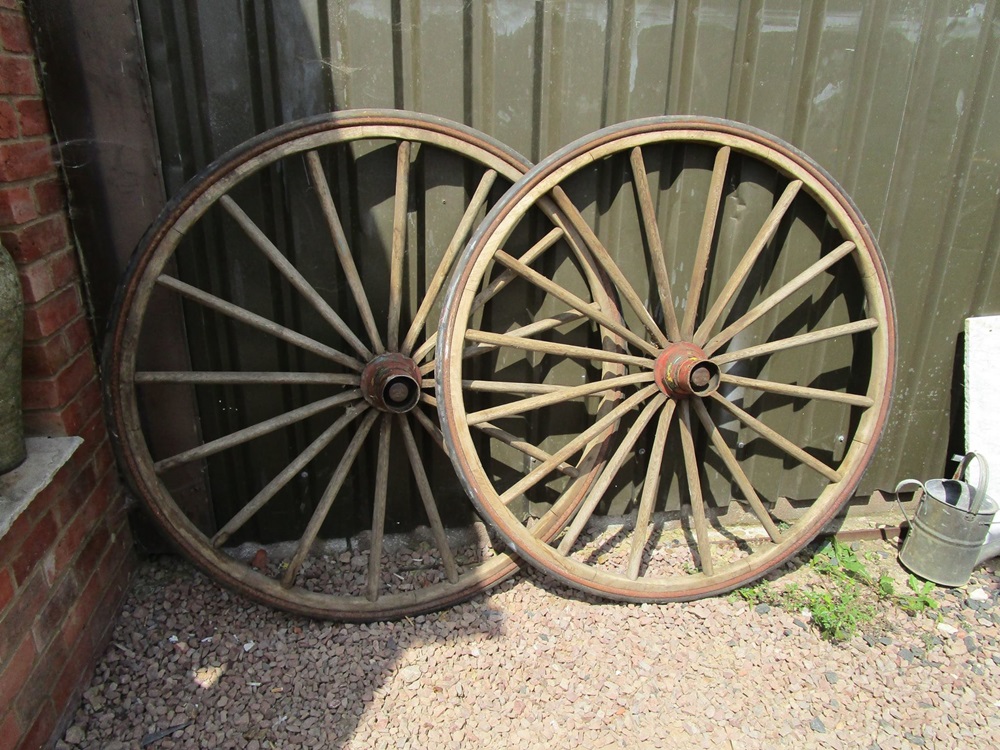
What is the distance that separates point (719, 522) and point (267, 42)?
96.6 inches

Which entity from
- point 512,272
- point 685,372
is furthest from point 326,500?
point 685,372

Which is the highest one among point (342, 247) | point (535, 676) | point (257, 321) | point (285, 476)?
point (342, 247)

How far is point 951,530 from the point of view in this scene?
276cm

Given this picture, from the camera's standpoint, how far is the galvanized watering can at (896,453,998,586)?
8.91 ft

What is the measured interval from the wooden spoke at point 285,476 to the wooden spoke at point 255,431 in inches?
2.2

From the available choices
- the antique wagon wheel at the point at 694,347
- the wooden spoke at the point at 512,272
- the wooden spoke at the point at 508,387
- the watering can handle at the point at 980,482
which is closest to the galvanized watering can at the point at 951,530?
the watering can handle at the point at 980,482

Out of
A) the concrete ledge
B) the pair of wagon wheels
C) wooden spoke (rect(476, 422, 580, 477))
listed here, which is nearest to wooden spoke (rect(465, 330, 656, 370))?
the pair of wagon wheels

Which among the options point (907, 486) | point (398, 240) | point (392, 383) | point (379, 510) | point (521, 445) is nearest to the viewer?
point (392, 383)

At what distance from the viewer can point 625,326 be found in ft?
8.77

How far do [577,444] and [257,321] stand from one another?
3.72 ft

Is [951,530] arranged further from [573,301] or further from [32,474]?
[32,474]

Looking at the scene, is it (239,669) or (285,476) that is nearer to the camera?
(239,669)

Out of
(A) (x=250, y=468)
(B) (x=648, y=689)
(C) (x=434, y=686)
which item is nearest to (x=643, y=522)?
(B) (x=648, y=689)

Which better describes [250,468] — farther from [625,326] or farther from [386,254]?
[625,326]
